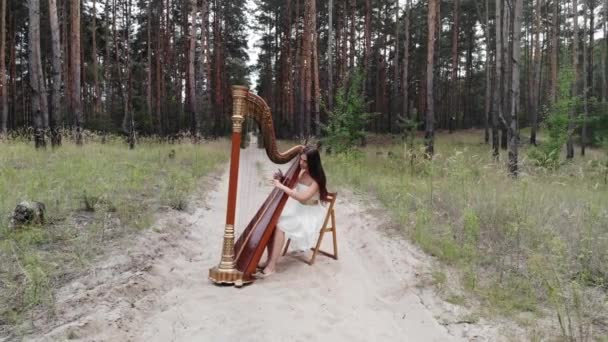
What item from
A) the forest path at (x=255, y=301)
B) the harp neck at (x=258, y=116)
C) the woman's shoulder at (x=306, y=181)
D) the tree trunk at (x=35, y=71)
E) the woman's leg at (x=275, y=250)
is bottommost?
the forest path at (x=255, y=301)

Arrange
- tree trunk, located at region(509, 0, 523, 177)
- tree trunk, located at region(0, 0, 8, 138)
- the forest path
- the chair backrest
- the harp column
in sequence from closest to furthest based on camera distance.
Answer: the forest path
the harp column
the chair backrest
tree trunk, located at region(509, 0, 523, 177)
tree trunk, located at region(0, 0, 8, 138)

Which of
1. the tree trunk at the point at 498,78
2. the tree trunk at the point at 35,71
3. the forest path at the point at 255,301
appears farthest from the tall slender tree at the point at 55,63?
the tree trunk at the point at 498,78

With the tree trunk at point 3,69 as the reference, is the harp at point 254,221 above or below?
below

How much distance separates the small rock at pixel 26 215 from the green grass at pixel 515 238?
13.9 feet

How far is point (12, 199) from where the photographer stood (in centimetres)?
567

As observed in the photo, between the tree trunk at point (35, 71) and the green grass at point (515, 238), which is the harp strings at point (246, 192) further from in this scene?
the tree trunk at point (35, 71)

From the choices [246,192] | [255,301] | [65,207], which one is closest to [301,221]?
[255,301]

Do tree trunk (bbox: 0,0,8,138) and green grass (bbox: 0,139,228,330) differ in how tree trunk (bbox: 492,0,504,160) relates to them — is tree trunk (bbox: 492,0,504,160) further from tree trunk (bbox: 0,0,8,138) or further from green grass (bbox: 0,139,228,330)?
tree trunk (bbox: 0,0,8,138)

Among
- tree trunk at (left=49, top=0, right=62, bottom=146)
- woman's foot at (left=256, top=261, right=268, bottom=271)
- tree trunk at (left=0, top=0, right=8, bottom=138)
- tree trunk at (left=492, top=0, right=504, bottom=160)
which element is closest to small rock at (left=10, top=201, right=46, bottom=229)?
woman's foot at (left=256, top=261, right=268, bottom=271)

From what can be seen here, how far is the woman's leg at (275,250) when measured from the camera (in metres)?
4.82

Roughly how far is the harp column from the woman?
45 centimetres

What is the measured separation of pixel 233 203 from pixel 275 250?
0.85 meters

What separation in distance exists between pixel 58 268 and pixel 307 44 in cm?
1597

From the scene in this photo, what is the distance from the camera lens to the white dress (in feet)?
16.2
